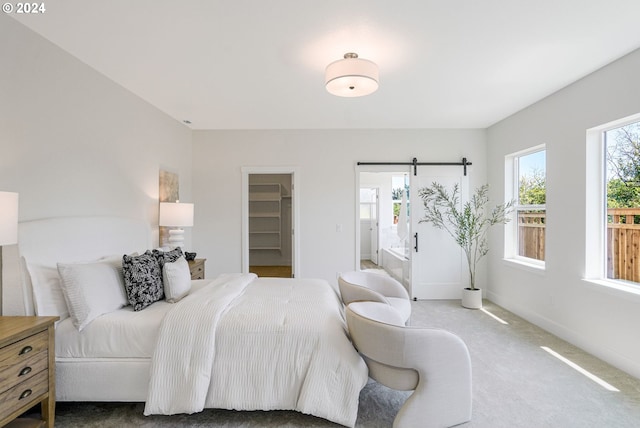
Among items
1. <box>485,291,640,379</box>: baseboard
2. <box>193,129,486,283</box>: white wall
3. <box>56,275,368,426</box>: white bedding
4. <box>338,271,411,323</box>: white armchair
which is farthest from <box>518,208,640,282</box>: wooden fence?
<box>56,275,368,426</box>: white bedding

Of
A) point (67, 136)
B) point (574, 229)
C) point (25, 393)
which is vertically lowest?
point (25, 393)

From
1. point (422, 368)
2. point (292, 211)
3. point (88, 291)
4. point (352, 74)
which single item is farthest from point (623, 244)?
point (88, 291)

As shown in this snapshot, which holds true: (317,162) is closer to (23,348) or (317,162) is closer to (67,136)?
(67,136)

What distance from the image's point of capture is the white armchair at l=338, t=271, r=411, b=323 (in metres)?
2.81

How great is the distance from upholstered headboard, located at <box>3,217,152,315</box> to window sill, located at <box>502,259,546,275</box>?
14.8 ft

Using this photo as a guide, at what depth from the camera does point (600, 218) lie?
313 centimetres

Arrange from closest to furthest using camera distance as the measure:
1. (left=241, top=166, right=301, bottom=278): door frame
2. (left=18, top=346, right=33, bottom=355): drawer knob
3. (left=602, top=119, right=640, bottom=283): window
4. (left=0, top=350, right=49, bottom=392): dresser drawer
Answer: (left=0, top=350, right=49, bottom=392): dresser drawer
(left=18, top=346, right=33, bottom=355): drawer knob
(left=602, top=119, right=640, bottom=283): window
(left=241, top=166, right=301, bottom=278): door frame

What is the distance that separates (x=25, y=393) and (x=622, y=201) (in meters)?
4.58

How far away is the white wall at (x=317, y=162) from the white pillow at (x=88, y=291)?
267 centimetres

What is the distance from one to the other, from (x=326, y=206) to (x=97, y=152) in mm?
3034

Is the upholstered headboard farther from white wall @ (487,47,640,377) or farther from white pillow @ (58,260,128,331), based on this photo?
white wall @ (487,47,640,377)

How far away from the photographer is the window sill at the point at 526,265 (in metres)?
3.83

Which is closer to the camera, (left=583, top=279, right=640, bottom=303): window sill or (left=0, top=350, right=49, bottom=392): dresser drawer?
(left=0, top=350, right=49, bottom=392): dresser drawer

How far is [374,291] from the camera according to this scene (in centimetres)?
293
